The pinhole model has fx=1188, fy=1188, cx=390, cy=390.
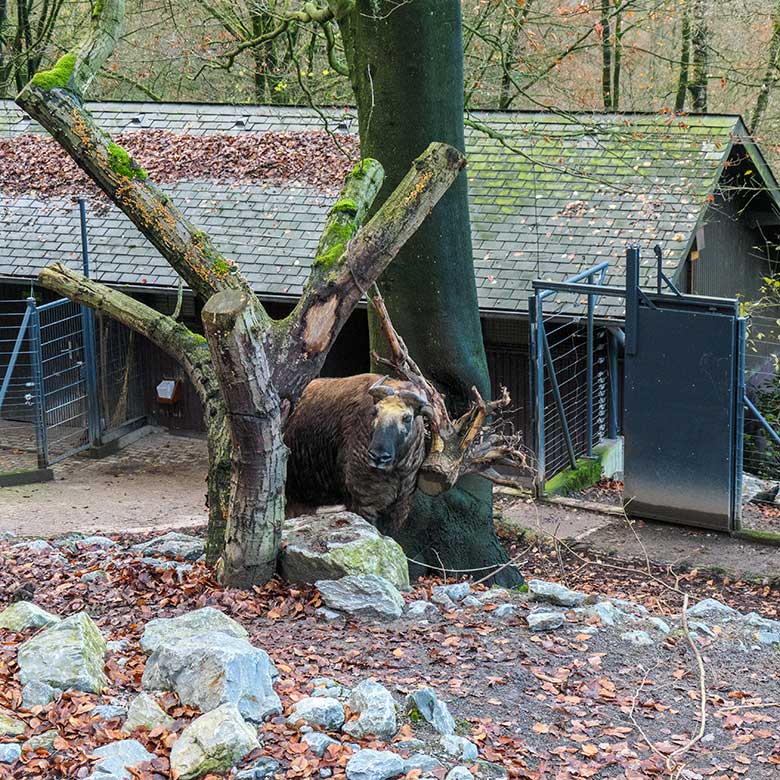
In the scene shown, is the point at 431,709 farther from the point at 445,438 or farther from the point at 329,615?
the point at 445,438

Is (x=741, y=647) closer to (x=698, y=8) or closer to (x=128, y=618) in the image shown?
(x=128, y=618)

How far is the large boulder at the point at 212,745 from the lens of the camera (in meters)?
4.95

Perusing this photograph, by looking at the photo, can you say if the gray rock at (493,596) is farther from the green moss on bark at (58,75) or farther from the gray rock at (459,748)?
the green moss on bark at (58,75)

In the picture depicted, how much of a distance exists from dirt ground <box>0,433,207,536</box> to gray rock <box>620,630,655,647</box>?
683 centimetres

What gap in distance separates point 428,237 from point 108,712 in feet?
16.4

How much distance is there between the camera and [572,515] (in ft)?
40.1

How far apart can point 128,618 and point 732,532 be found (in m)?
6.66

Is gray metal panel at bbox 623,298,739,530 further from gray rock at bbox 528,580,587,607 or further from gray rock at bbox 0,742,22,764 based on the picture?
gray rock at bbox 0,742,22,764

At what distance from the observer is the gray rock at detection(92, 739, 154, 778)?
16.0ft

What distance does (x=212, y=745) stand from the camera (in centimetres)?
500

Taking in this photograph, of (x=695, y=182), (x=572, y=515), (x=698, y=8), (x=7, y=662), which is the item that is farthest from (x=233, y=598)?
(x=698, y=8)

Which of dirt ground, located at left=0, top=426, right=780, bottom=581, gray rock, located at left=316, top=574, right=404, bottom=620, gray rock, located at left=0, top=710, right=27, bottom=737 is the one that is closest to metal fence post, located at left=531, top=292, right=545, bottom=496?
dirt ground, located at left=0, top=426, right=780, bottom=581

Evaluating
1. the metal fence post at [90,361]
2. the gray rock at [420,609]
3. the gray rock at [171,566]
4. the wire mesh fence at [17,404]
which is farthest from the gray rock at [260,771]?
the metal fence post at [90,361]

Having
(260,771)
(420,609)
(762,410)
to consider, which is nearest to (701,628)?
(420,609)
